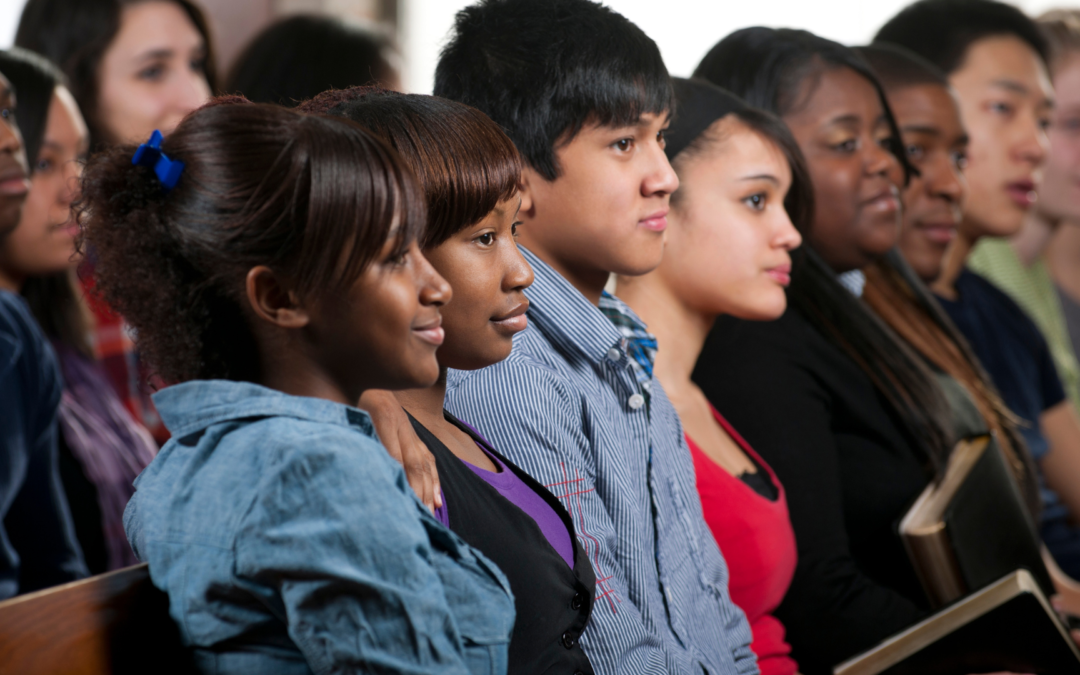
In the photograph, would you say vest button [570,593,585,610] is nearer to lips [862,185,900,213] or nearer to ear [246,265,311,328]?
ear [246,265,311,328]

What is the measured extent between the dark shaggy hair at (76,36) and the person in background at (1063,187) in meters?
2.18

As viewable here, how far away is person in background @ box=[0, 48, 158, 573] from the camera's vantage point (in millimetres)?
1598

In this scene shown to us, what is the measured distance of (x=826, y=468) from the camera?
1.28 meters

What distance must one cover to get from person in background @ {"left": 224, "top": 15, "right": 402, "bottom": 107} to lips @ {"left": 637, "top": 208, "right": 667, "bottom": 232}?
1237mm

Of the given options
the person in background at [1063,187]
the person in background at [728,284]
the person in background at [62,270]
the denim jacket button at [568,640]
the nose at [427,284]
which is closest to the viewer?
the nose at [427,284]

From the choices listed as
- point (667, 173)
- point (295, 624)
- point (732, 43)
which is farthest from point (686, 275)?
point (295, 624)

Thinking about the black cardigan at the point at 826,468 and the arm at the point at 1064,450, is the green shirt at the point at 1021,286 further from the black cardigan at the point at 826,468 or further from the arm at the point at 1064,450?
the black cardigan at the point at 826,468

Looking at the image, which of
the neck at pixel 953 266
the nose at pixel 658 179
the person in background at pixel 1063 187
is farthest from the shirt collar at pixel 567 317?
the person in background at pixel 1063 187

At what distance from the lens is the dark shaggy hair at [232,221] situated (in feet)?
1.90

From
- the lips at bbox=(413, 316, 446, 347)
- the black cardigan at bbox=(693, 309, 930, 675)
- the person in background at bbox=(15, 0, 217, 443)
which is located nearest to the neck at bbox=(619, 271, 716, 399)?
the black cardigan at bbox=(693, 309, 930, 675)

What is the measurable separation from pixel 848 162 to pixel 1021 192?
85 cm

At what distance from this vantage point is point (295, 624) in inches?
20.6

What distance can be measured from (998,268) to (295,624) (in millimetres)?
2253

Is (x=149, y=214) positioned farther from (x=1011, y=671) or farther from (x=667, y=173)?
(x=1011, y=671)
